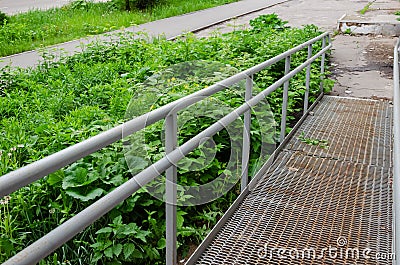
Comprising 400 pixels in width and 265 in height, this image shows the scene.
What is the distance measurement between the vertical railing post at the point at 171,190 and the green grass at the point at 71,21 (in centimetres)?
614

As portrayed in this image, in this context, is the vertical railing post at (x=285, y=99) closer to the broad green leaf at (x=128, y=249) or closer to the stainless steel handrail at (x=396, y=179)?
the stainless steel handrail at (x=396, y=179)

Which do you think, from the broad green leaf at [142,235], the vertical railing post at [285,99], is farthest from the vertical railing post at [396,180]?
the vertical railing post at [285,99]

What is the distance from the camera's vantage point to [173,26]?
13.0 m

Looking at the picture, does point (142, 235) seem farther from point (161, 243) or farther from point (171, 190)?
point (171, 190)

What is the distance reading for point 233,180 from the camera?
11.7 ft

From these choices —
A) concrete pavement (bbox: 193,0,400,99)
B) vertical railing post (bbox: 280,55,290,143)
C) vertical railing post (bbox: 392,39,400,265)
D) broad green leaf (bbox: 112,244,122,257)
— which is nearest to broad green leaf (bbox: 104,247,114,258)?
broad green leaf (bbox: 112,244,122,257)

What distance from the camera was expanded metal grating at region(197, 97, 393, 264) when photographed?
2.80 metres

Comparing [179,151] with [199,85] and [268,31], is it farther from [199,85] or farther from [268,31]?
[268,31]

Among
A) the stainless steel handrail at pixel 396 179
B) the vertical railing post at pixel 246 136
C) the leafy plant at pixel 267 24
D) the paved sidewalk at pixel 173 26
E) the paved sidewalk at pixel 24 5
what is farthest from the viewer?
the paved sidewalk at pixel 24 5

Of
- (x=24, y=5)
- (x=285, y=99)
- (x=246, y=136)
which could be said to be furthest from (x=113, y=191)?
(x=24, y=5)

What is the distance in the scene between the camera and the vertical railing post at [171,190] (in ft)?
7.41

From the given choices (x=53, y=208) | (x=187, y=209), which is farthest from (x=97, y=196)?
(x=187, y=209)

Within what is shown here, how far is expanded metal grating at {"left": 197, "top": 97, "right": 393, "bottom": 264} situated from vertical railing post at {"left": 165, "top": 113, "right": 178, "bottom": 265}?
0.35 meters

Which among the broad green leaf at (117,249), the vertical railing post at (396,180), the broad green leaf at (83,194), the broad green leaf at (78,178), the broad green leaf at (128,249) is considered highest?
the vertical railing post at (396,180)
